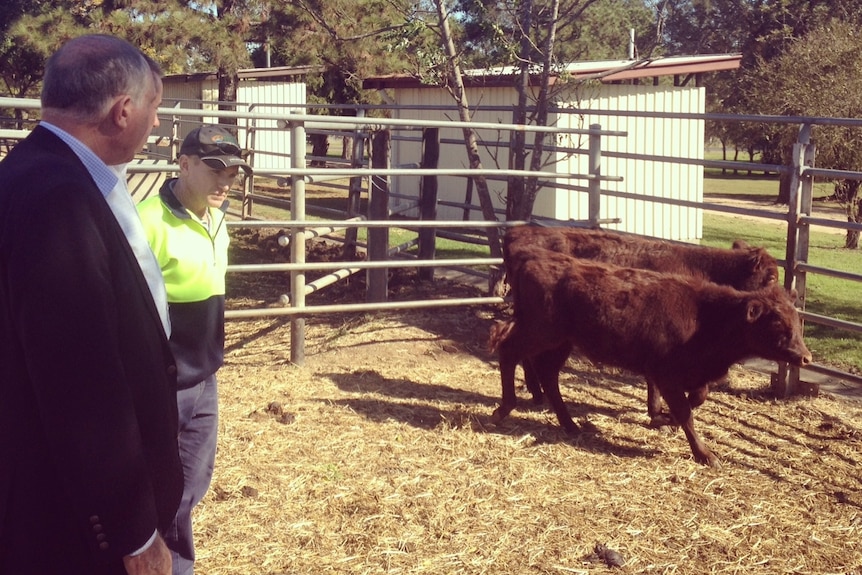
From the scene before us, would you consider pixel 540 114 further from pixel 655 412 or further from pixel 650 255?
pixel 655 412

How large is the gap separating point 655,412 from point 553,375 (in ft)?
2.37

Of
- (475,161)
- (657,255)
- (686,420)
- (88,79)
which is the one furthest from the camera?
(475,161)

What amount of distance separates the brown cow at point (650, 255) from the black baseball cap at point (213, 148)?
315 cm

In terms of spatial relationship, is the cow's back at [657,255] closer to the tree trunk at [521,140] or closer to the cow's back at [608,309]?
the cow's back at [608,309]

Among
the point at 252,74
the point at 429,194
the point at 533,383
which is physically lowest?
the point at 533,383

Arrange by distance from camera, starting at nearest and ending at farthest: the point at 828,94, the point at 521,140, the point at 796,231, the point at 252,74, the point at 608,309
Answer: the point at 608,309
the point at 796,231
the point at 521,140
the point at 828,94
the point at 252,74

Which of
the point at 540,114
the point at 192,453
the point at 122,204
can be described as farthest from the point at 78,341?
the point at 540,114

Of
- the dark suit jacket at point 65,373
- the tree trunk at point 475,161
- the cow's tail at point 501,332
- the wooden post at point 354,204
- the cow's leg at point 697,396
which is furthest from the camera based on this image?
the wooden post at point 354,204

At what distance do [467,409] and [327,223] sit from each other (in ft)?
5.48

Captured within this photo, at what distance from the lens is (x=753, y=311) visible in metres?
5.42

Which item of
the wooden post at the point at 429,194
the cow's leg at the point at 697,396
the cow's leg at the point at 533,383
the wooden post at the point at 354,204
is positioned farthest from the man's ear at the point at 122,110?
the wooden post at the point at 354,204

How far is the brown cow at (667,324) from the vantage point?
17.9ft

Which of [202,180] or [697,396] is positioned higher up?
[202,180]

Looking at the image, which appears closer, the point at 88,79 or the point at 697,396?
the point at 88,79
